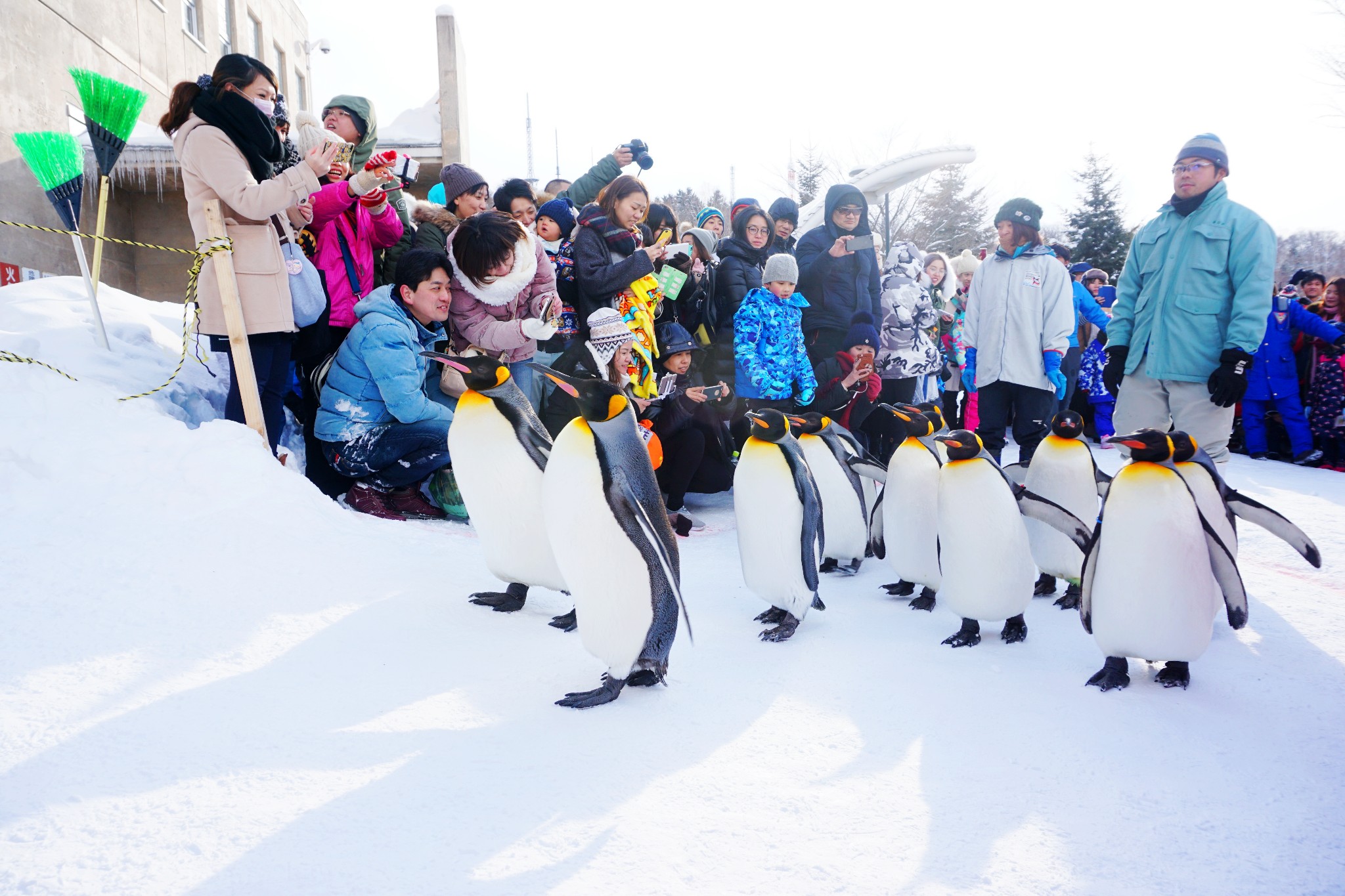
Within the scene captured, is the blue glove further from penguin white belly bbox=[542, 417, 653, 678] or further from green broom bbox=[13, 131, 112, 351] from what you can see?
green broom bbox=[13, 131, 112, 351]

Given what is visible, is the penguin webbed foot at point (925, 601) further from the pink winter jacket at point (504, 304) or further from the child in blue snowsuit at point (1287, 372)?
the child in blue snowsuit at point (1287, 372)

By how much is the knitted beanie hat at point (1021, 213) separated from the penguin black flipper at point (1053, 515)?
2.02 m

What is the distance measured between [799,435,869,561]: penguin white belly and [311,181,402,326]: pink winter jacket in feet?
7.04

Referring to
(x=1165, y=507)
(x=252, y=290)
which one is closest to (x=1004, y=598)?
(x=1165, y=507)

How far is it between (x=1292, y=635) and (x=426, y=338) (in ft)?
11.4

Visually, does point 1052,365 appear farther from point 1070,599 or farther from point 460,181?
point 460,181

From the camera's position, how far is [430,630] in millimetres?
2357

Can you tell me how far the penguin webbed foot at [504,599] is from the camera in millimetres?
2617

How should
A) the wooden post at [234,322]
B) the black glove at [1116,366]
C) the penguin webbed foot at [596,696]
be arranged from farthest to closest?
the black glove at [1116,366] → the wooden post at [234,322] → the penguin webbed foot at [596,696]

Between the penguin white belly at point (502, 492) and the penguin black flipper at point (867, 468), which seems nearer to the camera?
the penguin white belly at point (502, 492)

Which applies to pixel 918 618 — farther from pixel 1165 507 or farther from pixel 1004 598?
pixel 1165 507

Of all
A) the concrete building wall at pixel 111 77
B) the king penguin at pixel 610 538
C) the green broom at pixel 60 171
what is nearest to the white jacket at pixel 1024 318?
the king penguin at pixel 610 538

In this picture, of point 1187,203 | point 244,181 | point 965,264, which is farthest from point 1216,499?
point 965,264

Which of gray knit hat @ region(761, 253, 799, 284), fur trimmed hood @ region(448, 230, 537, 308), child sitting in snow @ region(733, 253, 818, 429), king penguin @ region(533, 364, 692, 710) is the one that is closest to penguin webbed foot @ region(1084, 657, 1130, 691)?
king penguin @ region(533, 364, 692, 710)
